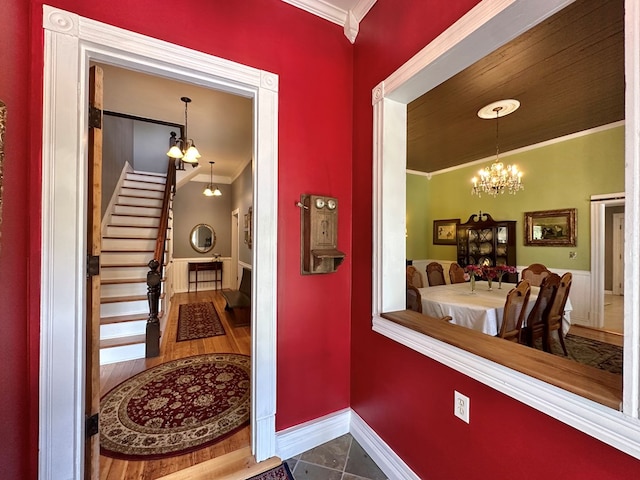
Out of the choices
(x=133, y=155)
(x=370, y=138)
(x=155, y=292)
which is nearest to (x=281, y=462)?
(x=370, y=138)

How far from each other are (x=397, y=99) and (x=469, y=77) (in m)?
1.53

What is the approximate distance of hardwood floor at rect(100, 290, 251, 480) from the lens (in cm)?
158

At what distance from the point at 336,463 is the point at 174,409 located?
1345mm

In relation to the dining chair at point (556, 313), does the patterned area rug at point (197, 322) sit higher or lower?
lower

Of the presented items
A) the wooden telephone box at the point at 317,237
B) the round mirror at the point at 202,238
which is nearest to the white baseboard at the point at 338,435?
the wooden telephone box at the point at 317,237

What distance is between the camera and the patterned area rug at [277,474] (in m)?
1.53

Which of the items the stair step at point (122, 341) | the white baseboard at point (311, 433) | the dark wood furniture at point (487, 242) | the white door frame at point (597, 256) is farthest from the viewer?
the dark wood furniture at point (487, 242)

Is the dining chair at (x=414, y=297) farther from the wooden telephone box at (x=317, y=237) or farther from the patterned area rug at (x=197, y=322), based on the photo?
the patterned area rug at (x=197, y=322)

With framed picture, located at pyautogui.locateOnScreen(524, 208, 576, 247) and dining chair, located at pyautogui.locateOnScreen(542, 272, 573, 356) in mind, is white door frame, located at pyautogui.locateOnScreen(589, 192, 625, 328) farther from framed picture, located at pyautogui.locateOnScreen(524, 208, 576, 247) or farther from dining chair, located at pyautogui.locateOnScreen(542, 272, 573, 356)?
dining chair, located at pyautogui.locateOnScreen(542, 272, 573, 356)

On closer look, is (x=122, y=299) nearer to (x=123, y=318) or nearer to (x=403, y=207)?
(x=123, y=318)

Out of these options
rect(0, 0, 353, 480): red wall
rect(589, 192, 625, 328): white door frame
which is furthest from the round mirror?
rect(589, 192, 625, 328): white door frame

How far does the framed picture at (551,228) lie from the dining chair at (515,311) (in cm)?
290

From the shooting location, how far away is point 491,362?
3.56 feet

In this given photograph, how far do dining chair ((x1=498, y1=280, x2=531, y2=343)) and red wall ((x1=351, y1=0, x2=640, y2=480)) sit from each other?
4.25 feet
